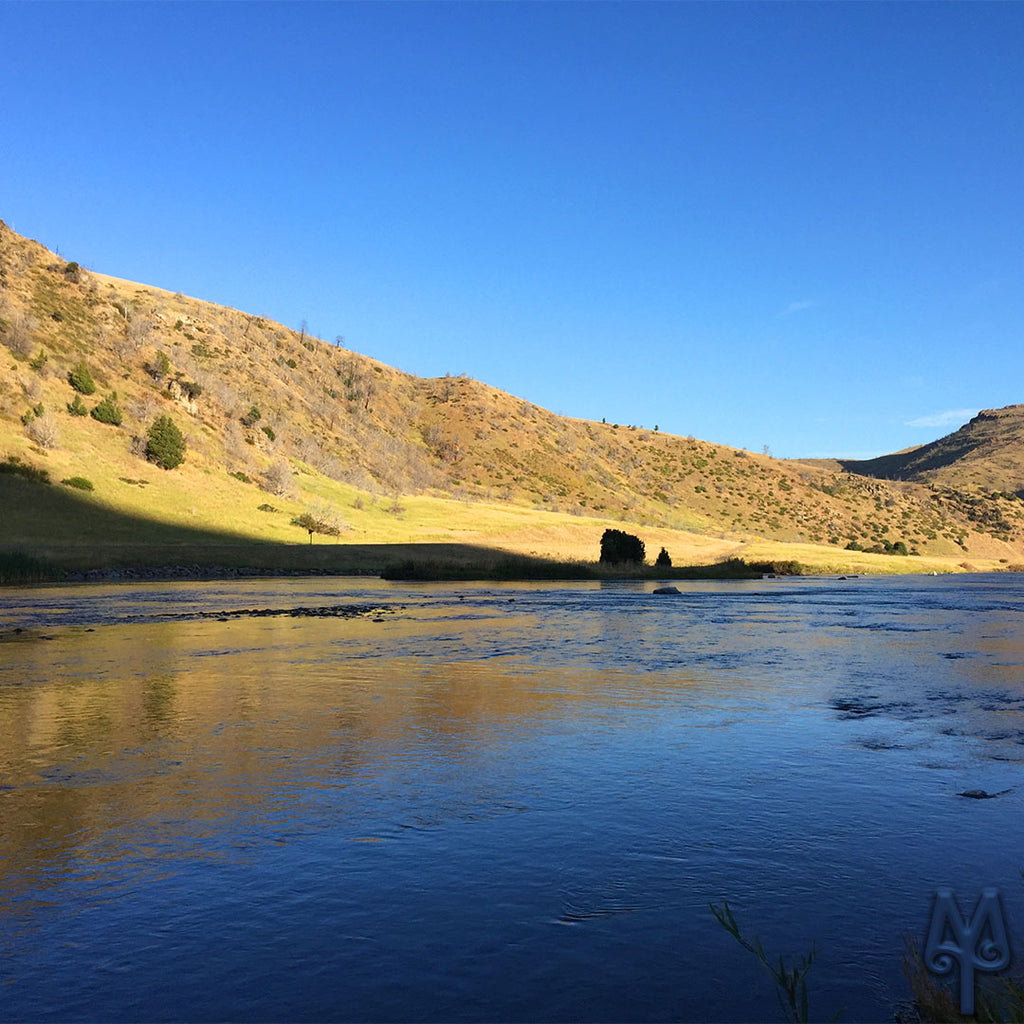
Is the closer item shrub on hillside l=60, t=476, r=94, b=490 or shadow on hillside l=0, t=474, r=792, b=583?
shadow on hillside l=0, t=474, r=792, b=583

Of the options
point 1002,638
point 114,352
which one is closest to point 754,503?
point 114,352

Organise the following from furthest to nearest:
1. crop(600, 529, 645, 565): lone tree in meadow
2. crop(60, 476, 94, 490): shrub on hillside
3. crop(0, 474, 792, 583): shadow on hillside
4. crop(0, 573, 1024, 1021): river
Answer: crop(60, 476, 94, 490): shrub on hillside → crop(600, 529, 645, 565): lone tree in meadow → crop(0, 474, 792, 583): shadow on hillside → crop(0, 573, 1024, 1021): river

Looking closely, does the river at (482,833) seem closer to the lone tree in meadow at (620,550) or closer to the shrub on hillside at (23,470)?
the lone tree in meadow at (620,550)

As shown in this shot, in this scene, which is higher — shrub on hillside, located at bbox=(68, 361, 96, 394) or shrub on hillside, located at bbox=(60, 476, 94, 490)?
shrub on hillside, located at bbox=(68, 361, 96, 394)

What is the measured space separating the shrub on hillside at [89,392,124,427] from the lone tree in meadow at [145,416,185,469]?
3.65 m

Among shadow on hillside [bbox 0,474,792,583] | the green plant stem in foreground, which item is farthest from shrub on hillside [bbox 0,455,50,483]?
the green plant stem in foreground

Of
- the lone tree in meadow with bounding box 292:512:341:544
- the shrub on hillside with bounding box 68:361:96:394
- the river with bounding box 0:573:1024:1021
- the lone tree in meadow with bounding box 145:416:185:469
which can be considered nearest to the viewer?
the river with bounding box 0:573:1024:1021

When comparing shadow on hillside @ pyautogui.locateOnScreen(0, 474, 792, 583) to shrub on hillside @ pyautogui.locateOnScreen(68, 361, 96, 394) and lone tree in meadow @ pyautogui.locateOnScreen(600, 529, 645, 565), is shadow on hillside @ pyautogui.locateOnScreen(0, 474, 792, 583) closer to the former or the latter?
lone tree in meadow @ pyautogui.locateOnScreen(600, 529, 645, 565)

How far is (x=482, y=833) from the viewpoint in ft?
25.5

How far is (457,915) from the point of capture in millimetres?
5992

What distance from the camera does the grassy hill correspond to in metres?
72.4

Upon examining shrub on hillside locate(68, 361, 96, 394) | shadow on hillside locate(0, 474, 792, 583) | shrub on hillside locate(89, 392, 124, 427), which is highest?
shrub on hillside locate(68, 361, 96, 394)

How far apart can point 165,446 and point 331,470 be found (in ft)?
85.0

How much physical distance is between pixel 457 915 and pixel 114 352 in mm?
101457
